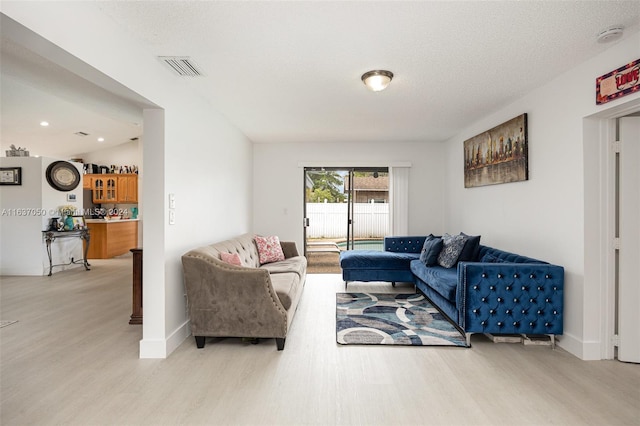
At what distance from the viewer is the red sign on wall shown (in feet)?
7.45

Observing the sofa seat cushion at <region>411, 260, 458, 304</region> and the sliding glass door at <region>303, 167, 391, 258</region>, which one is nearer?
the sofa seat cushion at <region>411, 260, 458, 304</region>

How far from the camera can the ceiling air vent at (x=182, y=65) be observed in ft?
8.61

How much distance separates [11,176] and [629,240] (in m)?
9.08

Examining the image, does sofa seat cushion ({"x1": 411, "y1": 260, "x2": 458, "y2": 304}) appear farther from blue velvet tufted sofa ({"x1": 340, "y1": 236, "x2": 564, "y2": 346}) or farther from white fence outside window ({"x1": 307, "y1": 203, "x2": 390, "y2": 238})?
white fence outside window ({"x1": 307, "y1": 203, "x2": 390, "y2": 238})

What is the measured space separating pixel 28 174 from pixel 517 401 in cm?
812

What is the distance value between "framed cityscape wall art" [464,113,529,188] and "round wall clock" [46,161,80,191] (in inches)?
300

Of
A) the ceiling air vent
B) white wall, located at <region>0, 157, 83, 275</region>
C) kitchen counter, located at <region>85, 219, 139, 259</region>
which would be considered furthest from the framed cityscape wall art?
kitchen counter, located at <region>85, 219, 139, 259</region>

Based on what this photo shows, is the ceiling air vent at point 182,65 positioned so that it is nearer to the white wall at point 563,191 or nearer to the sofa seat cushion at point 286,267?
the sofa seat cushion at point 286,267

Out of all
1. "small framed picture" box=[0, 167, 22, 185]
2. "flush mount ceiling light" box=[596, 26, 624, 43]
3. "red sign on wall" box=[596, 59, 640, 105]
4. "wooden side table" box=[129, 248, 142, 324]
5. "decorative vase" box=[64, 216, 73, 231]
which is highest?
"flush mount ceiling light" box=[596, 26, 624, 43]

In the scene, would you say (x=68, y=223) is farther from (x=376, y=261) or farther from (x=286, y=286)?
(x=376, y=261)

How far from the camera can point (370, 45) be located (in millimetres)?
2408

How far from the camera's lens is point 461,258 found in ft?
13.2

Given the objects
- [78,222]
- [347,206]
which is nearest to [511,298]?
[347,206]

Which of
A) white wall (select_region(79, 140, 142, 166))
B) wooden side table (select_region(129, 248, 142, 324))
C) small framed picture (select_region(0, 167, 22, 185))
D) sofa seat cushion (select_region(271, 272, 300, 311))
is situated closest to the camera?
sofa seat cushion (select_region(271, 272, 300, 311))
